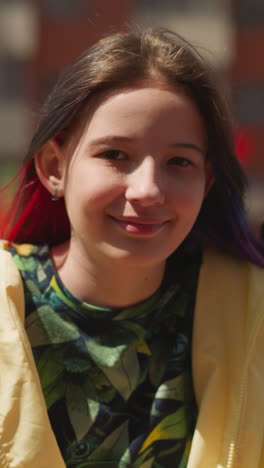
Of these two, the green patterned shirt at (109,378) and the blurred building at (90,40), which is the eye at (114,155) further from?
the blurred building at (90,40)

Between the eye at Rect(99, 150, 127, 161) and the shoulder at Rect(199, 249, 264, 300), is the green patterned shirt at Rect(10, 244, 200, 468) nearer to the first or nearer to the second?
the shoulder at Rect(199, 249, 264, 300)

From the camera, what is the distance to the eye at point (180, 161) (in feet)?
5.47

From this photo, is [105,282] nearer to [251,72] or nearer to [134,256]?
[134,256]

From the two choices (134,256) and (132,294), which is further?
(132,294)

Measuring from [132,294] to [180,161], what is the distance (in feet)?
1.20

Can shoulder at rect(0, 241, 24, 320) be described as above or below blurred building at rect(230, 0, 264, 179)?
above

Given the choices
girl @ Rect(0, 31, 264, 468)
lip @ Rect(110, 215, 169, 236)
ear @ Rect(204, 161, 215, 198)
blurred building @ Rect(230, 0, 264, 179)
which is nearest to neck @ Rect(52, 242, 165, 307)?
girl @ Rect(0, 31, 264, 468)

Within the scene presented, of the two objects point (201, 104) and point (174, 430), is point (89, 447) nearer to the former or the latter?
point (174, 430)

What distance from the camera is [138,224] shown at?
163cm

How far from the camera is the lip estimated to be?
5.33ft

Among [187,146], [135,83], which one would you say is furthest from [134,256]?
[135,83]

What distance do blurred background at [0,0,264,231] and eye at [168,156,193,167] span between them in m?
12.1

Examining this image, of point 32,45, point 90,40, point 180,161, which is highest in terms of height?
point 180,161

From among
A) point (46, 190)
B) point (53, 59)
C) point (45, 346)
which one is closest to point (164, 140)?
point (46, 190)
